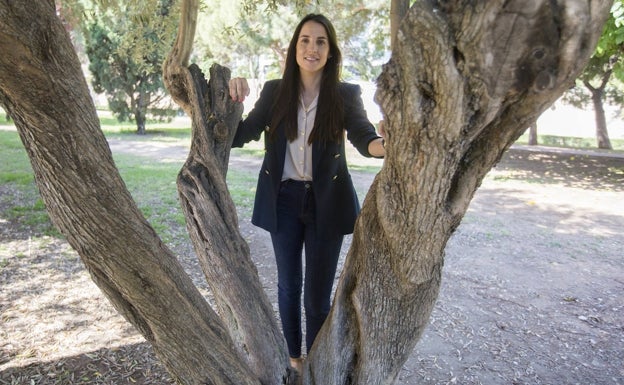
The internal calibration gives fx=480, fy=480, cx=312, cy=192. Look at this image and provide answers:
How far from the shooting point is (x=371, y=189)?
1726 mm

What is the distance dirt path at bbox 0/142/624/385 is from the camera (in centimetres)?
310

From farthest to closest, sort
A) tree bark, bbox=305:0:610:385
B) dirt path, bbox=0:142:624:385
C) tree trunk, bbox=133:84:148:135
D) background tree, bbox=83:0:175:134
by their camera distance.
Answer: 1. tree trunk, bbox=133:84:148:135
2. background tree, bbox=83:0:175:134
3. dirt path, bbox=0:142:624:385
4. tree bark, bbox=305:0:610:385

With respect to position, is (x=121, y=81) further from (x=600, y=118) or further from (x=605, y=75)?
(x=600, y=118)

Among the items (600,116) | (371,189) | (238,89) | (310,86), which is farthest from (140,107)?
(371,189)

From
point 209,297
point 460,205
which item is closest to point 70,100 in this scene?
point 460,205

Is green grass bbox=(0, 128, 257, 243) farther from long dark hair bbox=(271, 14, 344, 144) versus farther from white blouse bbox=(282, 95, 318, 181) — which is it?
long dark hair bbox=(271, 14, 344, 144)

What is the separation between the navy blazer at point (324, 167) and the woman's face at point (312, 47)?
15 cm

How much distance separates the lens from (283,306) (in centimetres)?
258

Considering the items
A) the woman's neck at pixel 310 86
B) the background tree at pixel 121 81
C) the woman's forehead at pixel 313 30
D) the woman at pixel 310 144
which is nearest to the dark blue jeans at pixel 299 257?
the woman at pixel 310 144

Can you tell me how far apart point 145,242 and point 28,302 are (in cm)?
283

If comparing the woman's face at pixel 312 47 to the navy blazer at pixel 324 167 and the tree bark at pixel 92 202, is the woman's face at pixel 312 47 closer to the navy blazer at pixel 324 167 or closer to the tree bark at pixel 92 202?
the navy blazer at pixel 324 167

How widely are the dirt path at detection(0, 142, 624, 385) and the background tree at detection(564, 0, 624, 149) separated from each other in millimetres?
2859

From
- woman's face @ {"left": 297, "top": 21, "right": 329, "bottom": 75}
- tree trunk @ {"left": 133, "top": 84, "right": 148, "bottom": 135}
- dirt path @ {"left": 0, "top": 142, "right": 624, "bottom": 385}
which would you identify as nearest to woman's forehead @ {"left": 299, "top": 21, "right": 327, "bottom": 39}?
woman's face @ {"left": 297, "top": 21, "right": 329, "bottom": 75}

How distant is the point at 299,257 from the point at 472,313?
2.13 meters
